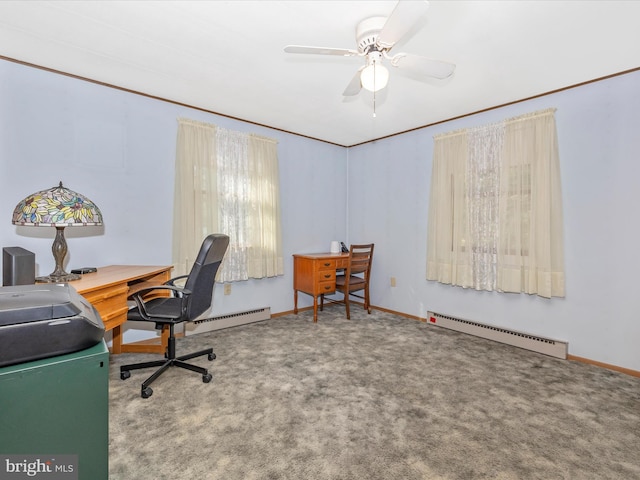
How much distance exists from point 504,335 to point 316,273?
6.95 feet

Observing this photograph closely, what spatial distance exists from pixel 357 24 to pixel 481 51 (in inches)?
38.6

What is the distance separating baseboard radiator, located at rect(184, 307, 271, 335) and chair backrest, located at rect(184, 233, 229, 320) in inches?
43.9

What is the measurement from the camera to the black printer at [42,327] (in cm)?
89

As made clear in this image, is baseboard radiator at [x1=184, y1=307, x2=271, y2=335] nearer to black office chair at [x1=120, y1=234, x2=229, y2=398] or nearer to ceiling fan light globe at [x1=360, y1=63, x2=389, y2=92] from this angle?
black office chair at [x1=120, y1=234, x2=229, y2=398]

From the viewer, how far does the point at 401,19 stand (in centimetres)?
154

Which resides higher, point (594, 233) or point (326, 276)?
point (594, 233)

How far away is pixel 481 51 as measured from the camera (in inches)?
90.9

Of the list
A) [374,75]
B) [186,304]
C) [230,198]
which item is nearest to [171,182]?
[230,198]

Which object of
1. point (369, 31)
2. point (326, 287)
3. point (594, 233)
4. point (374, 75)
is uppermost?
point (369, 31)

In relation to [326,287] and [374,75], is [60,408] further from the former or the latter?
[326,287]

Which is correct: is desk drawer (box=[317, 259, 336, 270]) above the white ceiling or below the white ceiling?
below

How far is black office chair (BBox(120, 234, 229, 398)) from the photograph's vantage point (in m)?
2.27

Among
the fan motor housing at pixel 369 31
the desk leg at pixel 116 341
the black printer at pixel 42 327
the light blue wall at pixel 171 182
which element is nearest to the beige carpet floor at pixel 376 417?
the desk leg at pixel 116 341

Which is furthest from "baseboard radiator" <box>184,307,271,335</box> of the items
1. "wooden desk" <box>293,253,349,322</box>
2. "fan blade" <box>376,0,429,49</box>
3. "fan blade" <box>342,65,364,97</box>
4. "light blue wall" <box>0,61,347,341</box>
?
"fan blade" <box>376,0,429,49</box>
